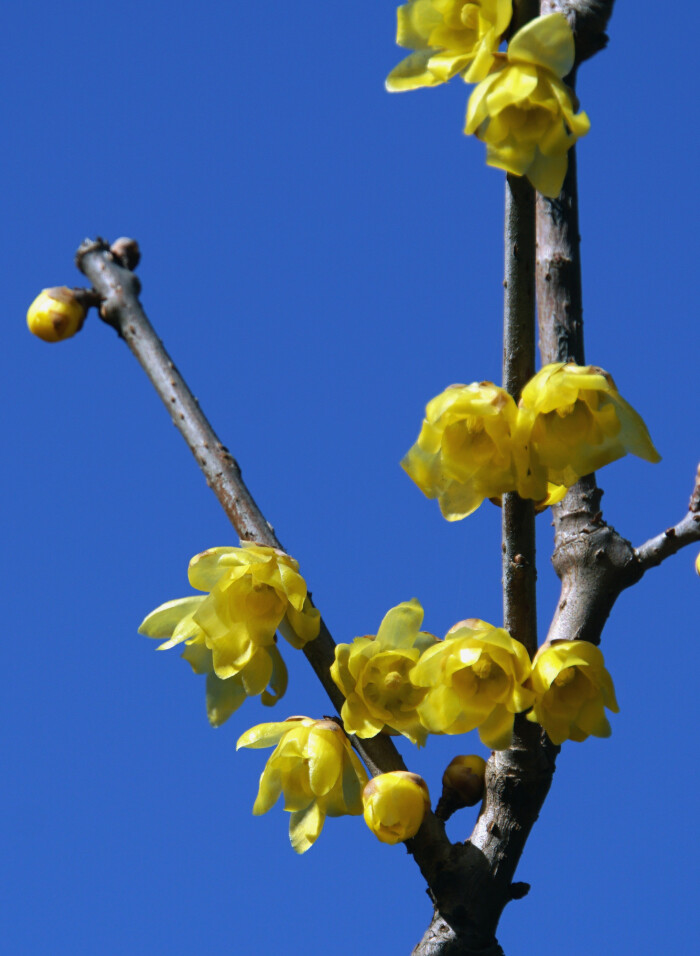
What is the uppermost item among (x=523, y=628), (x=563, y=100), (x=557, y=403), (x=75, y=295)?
(x=75, y=295)

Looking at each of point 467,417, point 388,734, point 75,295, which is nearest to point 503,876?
point 388,734

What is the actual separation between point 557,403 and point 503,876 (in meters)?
0.86

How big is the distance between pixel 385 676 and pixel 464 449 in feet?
1.44

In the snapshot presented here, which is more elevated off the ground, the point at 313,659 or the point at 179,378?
the point at 179,378

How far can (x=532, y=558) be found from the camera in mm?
1601

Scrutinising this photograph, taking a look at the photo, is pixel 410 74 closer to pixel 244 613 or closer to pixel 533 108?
pixel 533 108

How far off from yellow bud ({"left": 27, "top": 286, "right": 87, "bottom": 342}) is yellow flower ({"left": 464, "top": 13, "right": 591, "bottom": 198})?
3.87 feet

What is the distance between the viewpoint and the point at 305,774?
5.58 feet

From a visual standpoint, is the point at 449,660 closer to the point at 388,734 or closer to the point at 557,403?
the point at 388,734

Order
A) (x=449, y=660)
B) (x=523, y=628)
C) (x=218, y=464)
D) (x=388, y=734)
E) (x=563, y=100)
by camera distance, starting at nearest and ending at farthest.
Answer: (x=563, y=100), (x=449, y=660), (x=523, y=628), (x=388, y=734), (x=218, y=464)

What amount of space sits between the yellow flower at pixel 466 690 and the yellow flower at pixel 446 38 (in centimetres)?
80

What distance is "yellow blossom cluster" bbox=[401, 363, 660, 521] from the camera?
1392 mm

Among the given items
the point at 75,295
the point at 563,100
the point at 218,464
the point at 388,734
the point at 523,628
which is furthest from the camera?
the point at 75,295

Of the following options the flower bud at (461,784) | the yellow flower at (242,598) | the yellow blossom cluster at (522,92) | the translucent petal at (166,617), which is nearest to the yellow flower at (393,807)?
the flower bud at (461,784)
